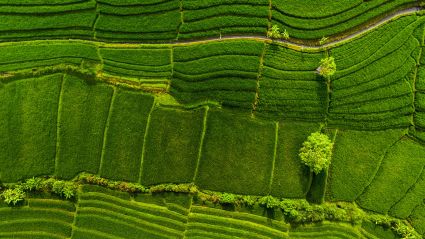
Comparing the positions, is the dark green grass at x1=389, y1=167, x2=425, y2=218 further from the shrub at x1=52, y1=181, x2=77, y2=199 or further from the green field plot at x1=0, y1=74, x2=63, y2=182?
the green field plot at x1=0, y1=74, x2=63, y2=182

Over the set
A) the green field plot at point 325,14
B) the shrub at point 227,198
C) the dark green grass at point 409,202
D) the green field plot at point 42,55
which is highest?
the green field plot at point 325,14

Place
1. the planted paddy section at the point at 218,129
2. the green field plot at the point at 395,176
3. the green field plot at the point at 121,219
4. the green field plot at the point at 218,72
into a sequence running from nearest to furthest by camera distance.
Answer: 1. the green field plot at the point at 121,219
2. the planted paddy section at the point at 218,129
3. the green field plot at the point at 218,72
4. the green field plot at the point at 395,176

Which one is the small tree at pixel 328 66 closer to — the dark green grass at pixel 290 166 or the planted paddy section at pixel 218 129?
the planted paddy section at pixel 218 129

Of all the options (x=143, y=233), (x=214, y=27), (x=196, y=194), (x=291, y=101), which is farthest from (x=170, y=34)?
(x=143, y=233)

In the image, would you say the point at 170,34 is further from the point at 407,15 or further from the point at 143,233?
the point at 407,15

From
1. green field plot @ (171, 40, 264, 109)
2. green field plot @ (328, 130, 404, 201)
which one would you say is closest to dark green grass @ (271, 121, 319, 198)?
green field plot @ (328, 130, 404, 201)

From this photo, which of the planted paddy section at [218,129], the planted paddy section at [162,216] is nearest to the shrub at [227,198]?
the planted paddy section at [162,216]
